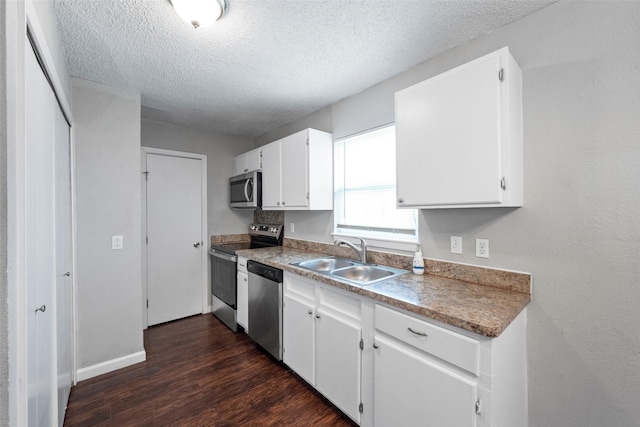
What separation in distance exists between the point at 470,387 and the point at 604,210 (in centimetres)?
105

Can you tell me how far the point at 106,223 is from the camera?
2346mm

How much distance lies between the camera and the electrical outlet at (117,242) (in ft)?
7.79

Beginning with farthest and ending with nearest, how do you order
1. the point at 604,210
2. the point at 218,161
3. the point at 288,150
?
1. the point at 218,161
2. the point at 288,150
3. the point at 604,210

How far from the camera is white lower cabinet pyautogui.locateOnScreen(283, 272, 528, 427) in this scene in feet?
3.80

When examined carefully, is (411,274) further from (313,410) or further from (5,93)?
(5,93)

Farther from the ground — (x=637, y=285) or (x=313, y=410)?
(x=637, y=285)

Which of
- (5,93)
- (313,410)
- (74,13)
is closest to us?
A: (5,93)

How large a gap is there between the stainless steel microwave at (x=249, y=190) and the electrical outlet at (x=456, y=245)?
7.31ft

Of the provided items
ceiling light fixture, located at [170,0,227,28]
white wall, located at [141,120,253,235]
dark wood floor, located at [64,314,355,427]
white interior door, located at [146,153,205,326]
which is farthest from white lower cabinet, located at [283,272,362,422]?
white wall, located at [141,120,253,235]

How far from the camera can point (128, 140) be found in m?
2.44

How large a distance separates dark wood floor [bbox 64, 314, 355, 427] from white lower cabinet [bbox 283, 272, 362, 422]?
148 mm

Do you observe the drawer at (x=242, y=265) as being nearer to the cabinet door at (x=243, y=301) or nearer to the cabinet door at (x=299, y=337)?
the cabinet door at (x=243, y=301)

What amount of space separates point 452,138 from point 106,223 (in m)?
2.75

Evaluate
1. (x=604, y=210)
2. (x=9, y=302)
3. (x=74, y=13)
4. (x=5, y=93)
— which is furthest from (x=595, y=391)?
(x=74, y=13)
